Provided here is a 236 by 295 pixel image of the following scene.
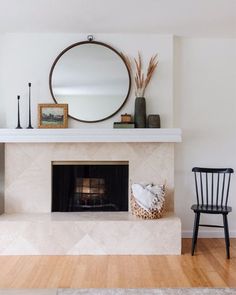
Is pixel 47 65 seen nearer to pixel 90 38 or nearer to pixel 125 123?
pixel 90 38

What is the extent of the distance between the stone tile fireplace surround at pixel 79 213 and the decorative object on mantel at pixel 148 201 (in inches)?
3.7

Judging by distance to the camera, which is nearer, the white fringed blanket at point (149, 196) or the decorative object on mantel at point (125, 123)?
the white fringed blanket at point (149, 196)

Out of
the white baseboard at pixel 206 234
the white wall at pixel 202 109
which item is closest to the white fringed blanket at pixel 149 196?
the white wall at pixel 202 109

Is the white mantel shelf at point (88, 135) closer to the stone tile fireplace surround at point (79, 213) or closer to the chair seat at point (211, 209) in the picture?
the stone tile fireplace surround at point (79, 213)

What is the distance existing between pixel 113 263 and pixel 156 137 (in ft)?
4.55

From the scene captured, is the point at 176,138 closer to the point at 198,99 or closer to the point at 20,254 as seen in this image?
the point at 198,99

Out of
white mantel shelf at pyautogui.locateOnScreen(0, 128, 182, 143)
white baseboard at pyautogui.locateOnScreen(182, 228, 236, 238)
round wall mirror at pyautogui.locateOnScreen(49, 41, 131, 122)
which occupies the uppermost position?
round wall mirror at pyautogui.locateOnScreen(49, 41, 131, 122)

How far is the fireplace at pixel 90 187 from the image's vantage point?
4.21 m

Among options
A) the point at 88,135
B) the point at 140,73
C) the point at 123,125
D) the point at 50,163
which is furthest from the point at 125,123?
the point at 50,163

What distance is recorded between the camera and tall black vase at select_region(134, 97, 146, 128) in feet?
13.2

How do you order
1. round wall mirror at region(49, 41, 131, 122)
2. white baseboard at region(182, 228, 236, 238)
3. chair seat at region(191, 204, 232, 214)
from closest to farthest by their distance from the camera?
chair seat at region(191, 204, 232, 214)
round wall mirror at region(49, 41, 131, 122)
white baseboard at region(182, 228, 236, 238)

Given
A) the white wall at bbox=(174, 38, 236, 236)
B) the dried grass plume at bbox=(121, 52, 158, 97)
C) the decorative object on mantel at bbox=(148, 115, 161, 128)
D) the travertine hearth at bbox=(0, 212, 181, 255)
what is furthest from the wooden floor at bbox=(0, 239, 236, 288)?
the dried grass plume at bbox=(121, 52, 158, 97)

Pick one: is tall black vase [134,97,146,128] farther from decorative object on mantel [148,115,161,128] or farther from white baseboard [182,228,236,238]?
white baseboard [182,228,236,238]

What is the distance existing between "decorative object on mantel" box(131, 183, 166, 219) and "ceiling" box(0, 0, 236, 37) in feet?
5.58
